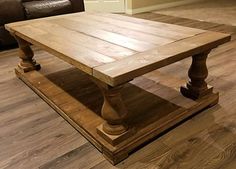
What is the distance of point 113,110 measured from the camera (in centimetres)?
122

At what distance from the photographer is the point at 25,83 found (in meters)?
2.08

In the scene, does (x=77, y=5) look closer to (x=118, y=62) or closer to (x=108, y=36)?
(x=108, y=36)

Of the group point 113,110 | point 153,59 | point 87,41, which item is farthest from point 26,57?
point 153,59

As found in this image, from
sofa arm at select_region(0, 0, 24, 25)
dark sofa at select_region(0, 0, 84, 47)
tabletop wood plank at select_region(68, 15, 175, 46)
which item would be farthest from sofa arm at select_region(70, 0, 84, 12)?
tabletop wood plank at select_region(68, 15, 175, 46)

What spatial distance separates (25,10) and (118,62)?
1997 mm

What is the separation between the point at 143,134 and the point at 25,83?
1.17m

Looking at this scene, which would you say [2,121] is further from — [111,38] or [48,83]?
[111,38]

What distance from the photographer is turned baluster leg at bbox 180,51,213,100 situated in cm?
153

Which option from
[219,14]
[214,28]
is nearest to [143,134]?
[214,28]

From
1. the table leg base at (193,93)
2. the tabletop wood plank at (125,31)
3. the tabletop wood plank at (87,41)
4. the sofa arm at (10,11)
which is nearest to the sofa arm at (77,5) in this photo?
the sofa arm at (10,11)

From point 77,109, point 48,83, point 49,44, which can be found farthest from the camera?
point 48,83

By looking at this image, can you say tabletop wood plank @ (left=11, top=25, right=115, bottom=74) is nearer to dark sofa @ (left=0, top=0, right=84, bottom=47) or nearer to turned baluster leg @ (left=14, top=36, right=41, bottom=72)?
turned baluster leg @ (left=14, top=36, right=41, bottom=72)

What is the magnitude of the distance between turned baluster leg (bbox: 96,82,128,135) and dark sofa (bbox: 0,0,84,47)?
1934 mm

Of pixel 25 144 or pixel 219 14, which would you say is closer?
pixel 25 144
